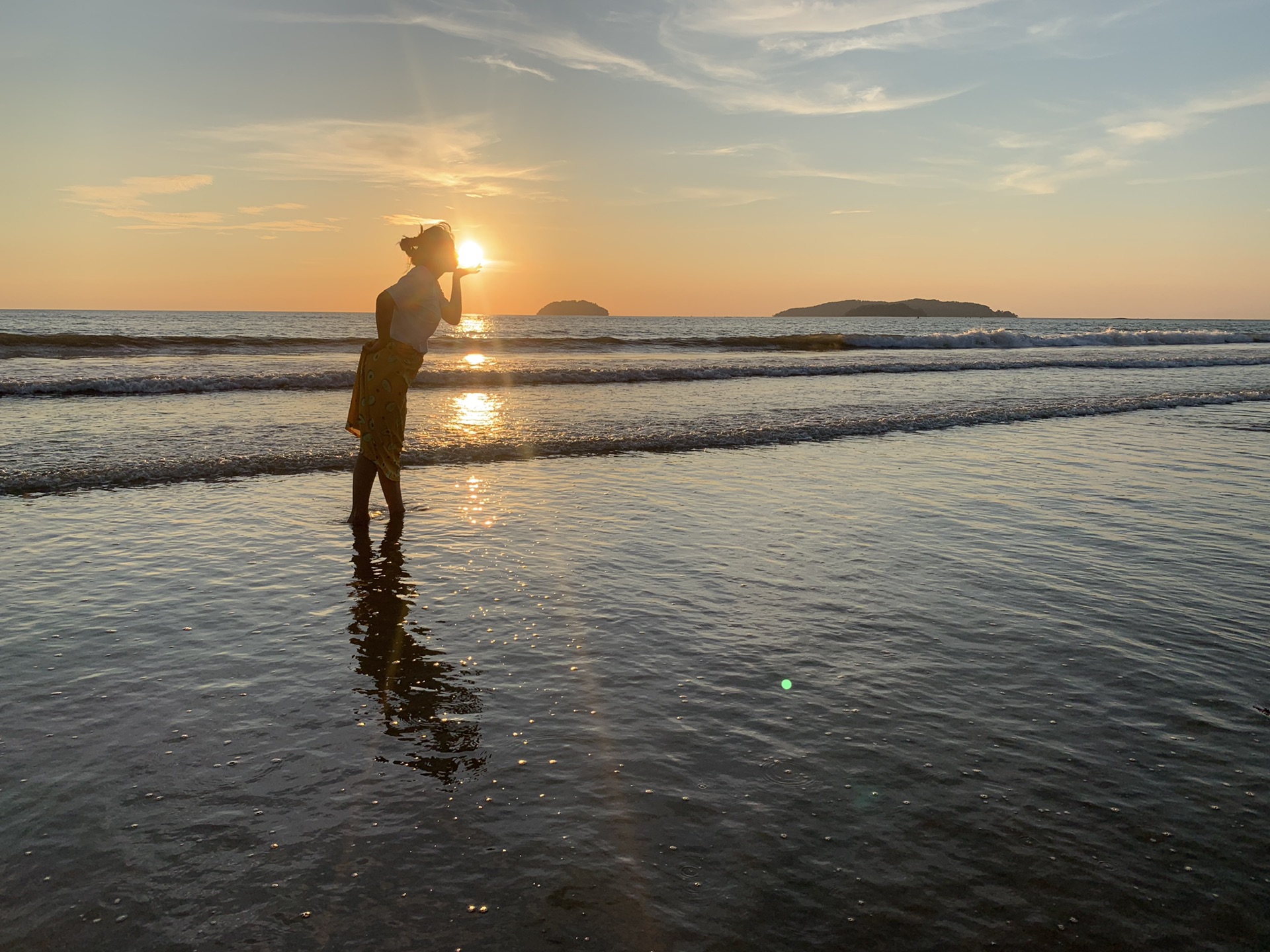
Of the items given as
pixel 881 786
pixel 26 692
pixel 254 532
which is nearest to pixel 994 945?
pixel 881 786

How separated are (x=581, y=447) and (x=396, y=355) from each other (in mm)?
4268

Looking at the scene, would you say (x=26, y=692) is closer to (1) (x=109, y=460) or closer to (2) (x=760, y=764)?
(2) (x=760, y=764)

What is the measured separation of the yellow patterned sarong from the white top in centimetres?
10

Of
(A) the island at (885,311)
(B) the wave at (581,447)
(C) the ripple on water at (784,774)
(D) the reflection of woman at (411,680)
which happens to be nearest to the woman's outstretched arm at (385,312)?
(D) the reflection of woman at (411,680)

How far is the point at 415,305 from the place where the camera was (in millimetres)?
6637

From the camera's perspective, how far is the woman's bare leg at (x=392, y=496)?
664cm

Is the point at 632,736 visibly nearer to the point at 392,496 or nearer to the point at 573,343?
the point at 392,496

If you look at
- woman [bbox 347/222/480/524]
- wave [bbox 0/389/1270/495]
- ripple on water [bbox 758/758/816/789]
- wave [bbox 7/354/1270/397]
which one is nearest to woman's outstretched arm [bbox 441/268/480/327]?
woman [bbox 347/222/480/524]

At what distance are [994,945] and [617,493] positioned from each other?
6.01 m

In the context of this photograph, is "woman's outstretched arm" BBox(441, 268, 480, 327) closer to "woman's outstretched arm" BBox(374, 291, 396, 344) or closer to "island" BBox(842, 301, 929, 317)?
"woman's outstretched arm" BBox(374, 291, 396, 344)

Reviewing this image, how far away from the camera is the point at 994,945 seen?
7.06ft

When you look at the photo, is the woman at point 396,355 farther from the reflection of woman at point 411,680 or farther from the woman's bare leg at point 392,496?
the reflection of woman at point 411,680

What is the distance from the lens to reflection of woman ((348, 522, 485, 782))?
122 inches

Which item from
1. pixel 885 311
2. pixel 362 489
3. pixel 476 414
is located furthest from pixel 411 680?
pixel 885 311
